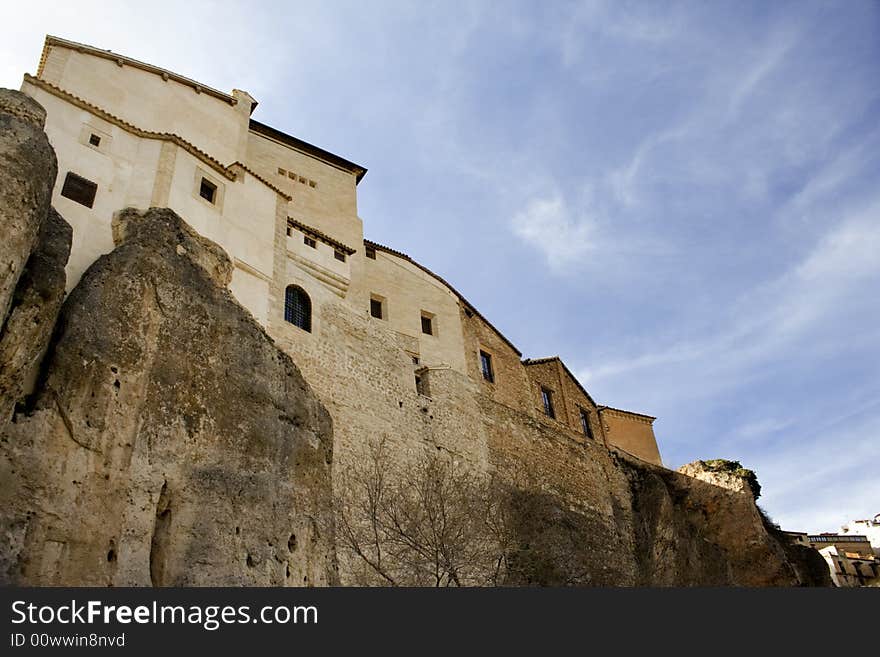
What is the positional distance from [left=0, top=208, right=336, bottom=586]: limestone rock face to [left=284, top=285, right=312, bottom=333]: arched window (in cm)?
378

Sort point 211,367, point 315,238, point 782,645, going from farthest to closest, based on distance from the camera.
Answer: point 315,238, point 211,367, point 782,645

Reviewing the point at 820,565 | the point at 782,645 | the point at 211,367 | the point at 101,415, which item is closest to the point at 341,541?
the point at 211,367

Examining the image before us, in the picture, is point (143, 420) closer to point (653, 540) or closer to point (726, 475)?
point (653, 540)

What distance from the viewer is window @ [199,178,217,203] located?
1806cm

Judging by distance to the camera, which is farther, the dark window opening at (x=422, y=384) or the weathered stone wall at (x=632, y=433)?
the weathered stone wall at (x=632, y=433)

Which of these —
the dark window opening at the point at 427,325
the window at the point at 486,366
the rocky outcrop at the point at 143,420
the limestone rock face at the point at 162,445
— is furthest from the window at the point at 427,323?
the limestone rock face at the point at 162,445

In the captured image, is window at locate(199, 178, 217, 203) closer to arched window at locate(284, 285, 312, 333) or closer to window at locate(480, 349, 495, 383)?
arched window at locate(284, 285, 312, 333)

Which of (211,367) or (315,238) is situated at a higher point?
(315,238)

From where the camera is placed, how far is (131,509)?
10992mm

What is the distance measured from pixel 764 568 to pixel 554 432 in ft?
33.0

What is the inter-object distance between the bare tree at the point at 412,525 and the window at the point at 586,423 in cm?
1076

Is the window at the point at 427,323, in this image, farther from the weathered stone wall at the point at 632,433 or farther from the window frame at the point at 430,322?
the weathered stone wall at the point at 632,433

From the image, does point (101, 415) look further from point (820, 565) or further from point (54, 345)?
point (820, 565)

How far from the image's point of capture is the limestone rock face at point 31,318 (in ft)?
34.8
